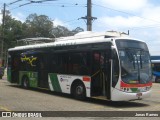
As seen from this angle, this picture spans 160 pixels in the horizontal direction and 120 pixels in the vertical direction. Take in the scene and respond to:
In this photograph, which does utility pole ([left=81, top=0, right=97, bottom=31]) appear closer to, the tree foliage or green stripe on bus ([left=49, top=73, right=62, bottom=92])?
green stripe on bus ([left=49, top=73, right=62, bottom=92])

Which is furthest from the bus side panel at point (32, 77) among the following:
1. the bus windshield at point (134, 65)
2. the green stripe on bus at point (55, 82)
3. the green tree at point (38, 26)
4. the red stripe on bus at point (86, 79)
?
the green tree at point (38, 26)

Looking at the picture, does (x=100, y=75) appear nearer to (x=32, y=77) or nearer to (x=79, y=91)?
(x=79, y=91)

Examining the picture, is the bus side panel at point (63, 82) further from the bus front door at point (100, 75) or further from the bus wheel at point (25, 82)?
the bus wheel at point (25, 82)

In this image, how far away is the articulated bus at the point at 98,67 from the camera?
16.7 m

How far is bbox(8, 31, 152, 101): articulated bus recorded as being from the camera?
16.7 meters

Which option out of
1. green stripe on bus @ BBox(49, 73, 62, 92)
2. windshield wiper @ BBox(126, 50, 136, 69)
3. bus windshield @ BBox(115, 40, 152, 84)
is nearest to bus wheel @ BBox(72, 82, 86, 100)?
green stripe on bus @ BBox(49, 73, 62, 92)

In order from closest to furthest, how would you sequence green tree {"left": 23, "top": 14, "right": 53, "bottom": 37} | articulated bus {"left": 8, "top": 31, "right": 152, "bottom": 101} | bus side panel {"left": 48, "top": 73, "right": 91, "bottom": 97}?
articulated bus {"left": 8, "top": 31, "right": 152, "bottom": 101}, bus side panel {"left": 48, "top": 73, "right": 91, "bottom": 97}, green tree {"left": 23, "top": 14, "right": 53, "bottom": 37}

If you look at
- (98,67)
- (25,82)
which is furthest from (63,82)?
(25,82)

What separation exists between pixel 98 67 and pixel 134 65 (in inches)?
63.8

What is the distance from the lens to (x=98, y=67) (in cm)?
1767

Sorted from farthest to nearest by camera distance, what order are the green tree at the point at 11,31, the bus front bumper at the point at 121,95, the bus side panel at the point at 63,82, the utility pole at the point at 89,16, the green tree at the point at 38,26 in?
the green tree at the point at 38,26 → the green tree at the point at 11,31 → the utility pole at the point at 89,16 → the bus side panel at the point at 63,82 → the bus front bumper at the point at 121,95

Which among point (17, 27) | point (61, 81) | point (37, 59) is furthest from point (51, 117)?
point (17, 27)

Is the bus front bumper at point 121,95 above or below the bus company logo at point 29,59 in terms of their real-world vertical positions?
below

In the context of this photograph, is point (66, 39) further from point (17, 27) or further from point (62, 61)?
point (17, 27)
